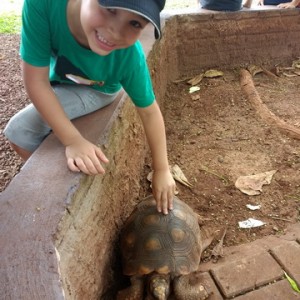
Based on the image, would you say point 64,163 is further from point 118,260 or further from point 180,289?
point 180,289

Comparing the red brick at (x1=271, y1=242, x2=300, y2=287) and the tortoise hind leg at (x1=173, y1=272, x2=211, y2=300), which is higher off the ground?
the tortoise hind leg at (x1=173, y1=272, x2=211, y2=300)

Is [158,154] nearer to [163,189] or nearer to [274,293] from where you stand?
[163,189]

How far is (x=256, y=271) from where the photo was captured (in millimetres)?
1960

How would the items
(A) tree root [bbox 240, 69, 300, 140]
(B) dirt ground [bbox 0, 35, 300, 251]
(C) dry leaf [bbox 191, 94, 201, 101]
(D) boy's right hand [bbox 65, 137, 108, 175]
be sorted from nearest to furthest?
1. (D) boy's right hand [bbox 65, 137, 108, 175]
2. (B) dirt ground [bbox 0, 35, 300, 251]
3. (A) tree root [bbox 240, 69, 300, 140]
4. (C) dry leaf [bbox 191, 94, 201, 101]

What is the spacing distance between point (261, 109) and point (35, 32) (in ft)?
7.71

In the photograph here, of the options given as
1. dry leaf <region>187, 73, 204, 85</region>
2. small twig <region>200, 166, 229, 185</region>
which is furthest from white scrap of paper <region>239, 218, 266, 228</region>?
dry leaf <region>187, 73, 204, 85</region>

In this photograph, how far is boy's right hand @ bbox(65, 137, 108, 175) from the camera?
152 centimetres

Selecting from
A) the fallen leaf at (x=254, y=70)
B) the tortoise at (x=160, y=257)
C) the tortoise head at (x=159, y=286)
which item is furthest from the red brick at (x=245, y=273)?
the fallen leaf at (x=254, y=70)

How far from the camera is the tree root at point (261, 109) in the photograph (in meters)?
3.10

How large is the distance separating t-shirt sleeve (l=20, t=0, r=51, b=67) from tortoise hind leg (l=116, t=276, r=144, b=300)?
114 centimetres

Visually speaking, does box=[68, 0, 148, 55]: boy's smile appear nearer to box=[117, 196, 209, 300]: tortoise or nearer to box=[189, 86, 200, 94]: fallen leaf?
box=[117, 196, 209, 300]: tortoise

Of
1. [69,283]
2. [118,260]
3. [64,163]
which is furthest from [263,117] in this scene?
[69,283]

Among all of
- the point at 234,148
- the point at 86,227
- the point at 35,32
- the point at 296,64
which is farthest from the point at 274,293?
the point at 296,64

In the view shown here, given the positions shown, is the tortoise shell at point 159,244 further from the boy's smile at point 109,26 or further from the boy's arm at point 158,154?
the boy's smile at point 109,26
